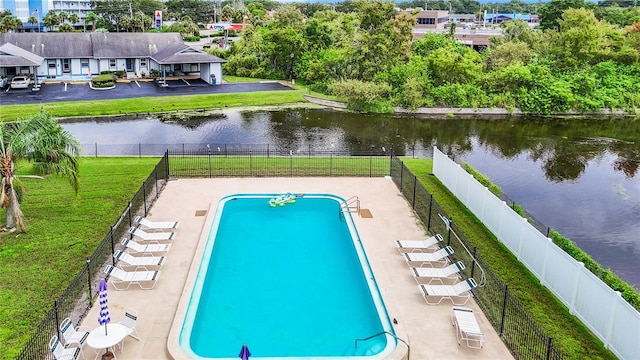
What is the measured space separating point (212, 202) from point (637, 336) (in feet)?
48.4

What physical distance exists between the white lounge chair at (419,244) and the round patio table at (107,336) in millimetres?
8454

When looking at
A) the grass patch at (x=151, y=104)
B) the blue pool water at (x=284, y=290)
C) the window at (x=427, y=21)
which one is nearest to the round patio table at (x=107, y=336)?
the blue pool water at (x=284, y=290)

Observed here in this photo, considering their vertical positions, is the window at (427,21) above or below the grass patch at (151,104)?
above

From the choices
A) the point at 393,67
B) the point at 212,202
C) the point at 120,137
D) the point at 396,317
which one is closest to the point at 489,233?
the point at 396,317

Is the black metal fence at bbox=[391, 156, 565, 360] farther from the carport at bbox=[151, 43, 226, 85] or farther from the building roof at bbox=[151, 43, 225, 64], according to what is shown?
the building roof at bbox=[151, 43, 225, 64]

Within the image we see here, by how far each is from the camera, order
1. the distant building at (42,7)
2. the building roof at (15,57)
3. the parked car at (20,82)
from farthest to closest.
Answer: the distant building at (42,7) → the parked car at (20,82) → the building roof at (15,57)

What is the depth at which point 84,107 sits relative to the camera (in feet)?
139

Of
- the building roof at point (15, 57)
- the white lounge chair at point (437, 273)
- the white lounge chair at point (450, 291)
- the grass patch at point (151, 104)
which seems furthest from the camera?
the building roof at point (15, 57)

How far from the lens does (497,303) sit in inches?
555

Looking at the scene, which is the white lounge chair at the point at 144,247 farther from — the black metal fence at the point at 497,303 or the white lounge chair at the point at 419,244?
the black metal fence at the point at 497,303

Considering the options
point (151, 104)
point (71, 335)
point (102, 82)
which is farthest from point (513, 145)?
point (102, 82)

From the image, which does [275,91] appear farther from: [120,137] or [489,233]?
[489,233]

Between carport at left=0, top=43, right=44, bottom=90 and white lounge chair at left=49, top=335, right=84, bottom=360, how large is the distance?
145 ft

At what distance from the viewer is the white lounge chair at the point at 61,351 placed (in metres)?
10.9
